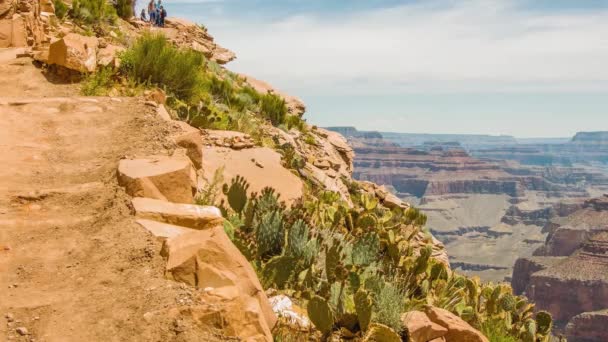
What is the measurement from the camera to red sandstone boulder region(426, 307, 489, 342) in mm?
6168

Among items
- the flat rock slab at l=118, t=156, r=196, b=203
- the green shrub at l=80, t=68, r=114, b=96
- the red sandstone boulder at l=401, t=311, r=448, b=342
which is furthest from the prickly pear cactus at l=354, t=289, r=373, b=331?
the green shrub at l=80, t=68, r=114, b=96

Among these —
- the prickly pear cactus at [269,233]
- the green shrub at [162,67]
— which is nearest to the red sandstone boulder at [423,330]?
the prickly pear cactus at [269,233]

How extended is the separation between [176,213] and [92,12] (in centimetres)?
1711

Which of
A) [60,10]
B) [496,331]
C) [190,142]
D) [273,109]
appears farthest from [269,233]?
[273,109]

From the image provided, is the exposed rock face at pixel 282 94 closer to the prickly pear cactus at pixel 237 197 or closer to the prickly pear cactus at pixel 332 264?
the prickly pear cactus at pixel 237 197

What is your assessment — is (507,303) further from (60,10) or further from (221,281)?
(60,10)

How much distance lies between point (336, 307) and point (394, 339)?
2.58ft

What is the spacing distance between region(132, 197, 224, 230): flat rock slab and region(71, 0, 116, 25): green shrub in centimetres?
1554

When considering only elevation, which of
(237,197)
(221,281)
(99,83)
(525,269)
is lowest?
(525,269)

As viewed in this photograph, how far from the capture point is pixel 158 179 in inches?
251

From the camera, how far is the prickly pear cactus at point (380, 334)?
5.70m

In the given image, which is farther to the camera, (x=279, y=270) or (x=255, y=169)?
(x=255, y=169)

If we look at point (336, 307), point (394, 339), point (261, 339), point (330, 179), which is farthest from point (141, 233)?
point (330, 179)

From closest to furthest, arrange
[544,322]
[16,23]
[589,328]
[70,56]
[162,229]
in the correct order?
1. [162,229]
2. [544,322]
3. [70,56]
4. [16,23]
5. [589,328]
